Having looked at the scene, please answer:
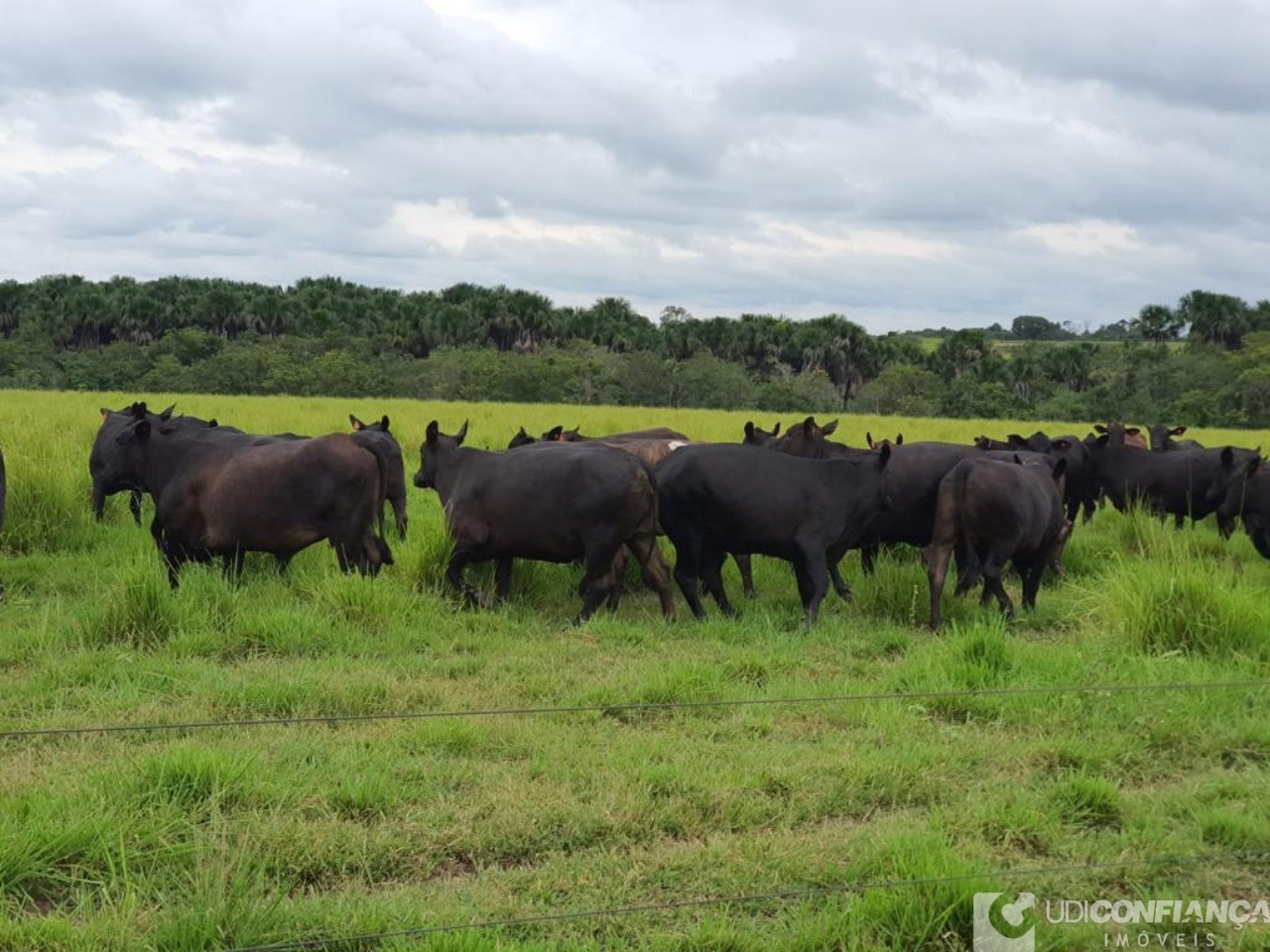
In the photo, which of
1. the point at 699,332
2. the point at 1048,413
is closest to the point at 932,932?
the point at 1048,413

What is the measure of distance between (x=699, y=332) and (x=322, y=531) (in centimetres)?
6348

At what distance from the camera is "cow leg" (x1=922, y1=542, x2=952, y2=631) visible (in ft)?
26.7

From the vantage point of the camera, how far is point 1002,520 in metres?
8.22

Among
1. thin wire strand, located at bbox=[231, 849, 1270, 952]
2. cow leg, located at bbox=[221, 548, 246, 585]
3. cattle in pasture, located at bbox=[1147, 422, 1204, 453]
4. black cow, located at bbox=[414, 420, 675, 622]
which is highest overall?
cattle in pasture, located at bbox=[1147, 422, 1204, 453]

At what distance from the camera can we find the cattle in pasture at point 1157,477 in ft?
41.5

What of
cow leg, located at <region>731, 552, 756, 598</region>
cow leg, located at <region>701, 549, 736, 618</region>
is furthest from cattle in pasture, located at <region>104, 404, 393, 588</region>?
cow leg, located at <region>731, 552, 756, 598</region>

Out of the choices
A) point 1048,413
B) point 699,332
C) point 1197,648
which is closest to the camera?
point 1197,648

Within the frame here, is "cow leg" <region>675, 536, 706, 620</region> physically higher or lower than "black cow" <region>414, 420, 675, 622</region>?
lower

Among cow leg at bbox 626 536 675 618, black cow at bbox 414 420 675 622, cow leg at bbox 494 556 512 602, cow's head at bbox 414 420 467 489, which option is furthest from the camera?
cow's head at bbox 414 420 467 489

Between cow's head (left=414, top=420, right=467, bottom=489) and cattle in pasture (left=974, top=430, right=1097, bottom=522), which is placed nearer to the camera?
cow's head (left=414, top=420, right=467, bottom=489)

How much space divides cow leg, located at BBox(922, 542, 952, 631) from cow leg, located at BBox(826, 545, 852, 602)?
2.58 ft

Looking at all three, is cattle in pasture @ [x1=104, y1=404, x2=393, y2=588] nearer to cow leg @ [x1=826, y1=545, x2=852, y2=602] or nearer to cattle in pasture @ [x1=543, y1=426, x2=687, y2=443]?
cattle in pasture @ [x1=543, y1=426, x2=687, y2=443]

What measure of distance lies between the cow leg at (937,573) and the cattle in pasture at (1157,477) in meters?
5.32

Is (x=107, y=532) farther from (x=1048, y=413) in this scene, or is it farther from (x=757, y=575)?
(x=1048, y=413)
